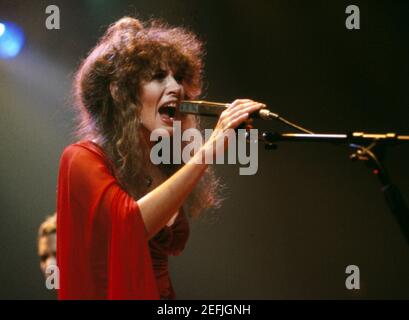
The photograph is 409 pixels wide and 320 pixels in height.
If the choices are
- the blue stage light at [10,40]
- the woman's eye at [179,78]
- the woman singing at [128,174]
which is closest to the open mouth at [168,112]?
the woman singing at [128,174]

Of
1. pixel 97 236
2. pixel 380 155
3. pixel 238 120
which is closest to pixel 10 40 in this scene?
pixel 97 236

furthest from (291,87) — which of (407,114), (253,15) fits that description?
(407,114)

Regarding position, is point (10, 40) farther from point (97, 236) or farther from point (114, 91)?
point (97, 236)

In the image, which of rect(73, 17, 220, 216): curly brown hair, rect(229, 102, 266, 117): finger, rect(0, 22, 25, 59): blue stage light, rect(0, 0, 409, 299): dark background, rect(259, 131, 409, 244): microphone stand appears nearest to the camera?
rect(259, 131, 409, 244): microphone stand

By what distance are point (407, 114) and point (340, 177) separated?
0.37 metres

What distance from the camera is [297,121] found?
230 centimetres

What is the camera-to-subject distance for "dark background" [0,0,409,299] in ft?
7.41

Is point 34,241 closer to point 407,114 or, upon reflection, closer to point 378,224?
point 378,224

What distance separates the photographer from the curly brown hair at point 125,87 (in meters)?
1.42

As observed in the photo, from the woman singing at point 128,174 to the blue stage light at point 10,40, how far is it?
0.98 meters

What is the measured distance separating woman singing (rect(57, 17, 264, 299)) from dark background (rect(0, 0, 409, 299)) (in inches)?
23.5

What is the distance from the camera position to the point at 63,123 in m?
2.42

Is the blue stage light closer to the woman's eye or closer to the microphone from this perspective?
the woman's eye

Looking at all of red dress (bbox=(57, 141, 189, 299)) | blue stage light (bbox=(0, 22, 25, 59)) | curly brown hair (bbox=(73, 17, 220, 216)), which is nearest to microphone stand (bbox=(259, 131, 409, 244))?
red dress (bbox=(57, 141, 189, 299))
